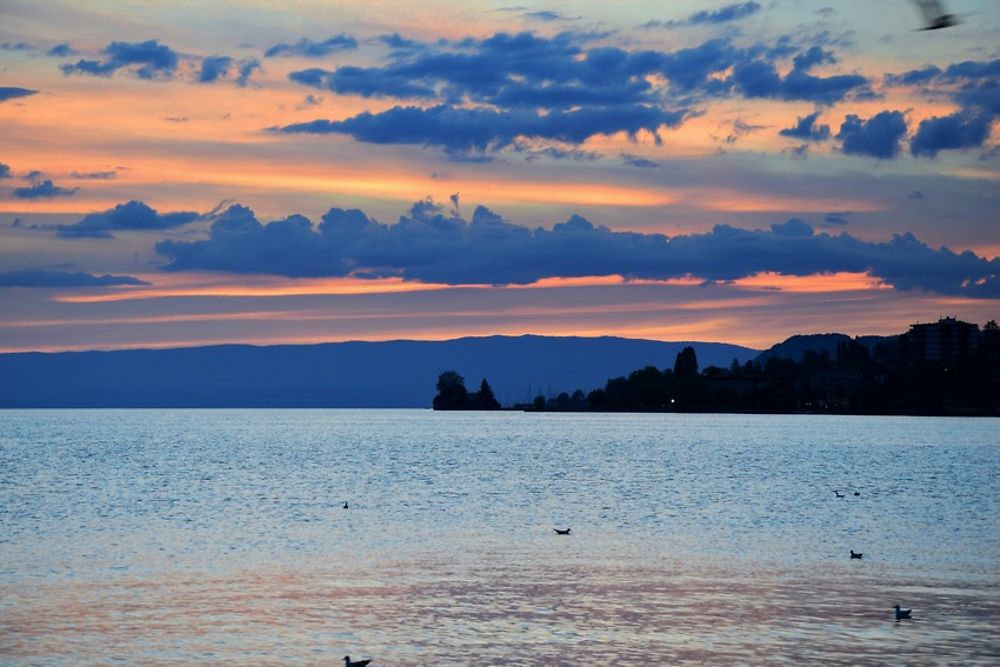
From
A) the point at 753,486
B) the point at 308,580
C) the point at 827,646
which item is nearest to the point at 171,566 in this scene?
the point at 308,580

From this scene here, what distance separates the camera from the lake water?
36.6 m

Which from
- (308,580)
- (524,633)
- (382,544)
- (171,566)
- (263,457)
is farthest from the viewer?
(263,457)

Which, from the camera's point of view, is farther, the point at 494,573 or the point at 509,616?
the point at 494,573

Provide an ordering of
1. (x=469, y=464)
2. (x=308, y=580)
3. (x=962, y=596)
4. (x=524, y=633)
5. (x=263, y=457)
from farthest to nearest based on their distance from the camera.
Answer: (x=263, y=457) < (x=469, y=464) < (x=308, y=580) < (x=962, y=596) < (x=524, y=633)

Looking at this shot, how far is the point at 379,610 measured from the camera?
138 ft

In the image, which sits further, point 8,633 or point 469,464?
point 469,464

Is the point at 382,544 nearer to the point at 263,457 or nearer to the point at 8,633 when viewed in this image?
the point at 8,633

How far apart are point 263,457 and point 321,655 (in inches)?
5250

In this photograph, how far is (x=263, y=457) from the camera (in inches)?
6555

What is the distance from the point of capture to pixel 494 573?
5091cm

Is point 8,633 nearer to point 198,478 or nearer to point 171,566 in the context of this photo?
point 171,566

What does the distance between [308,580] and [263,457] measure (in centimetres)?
11952

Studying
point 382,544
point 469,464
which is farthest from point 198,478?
point 382,544

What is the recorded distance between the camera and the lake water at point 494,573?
120 feet
